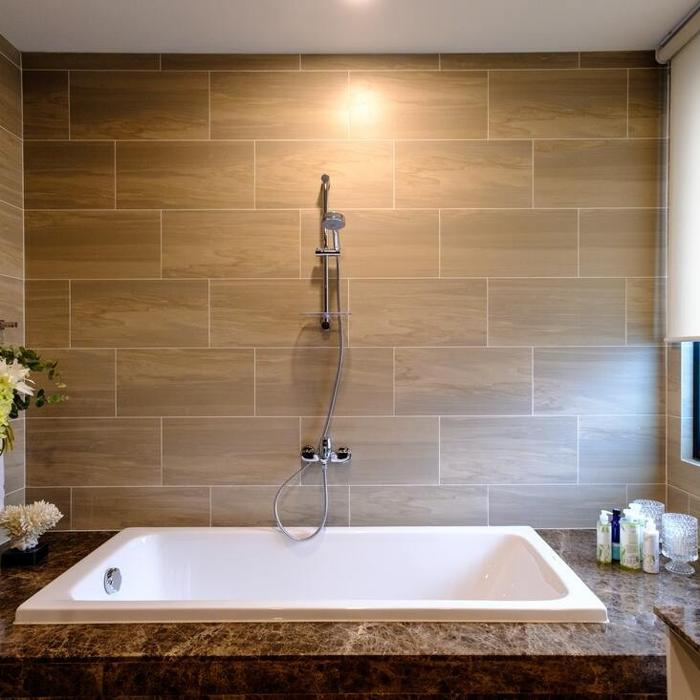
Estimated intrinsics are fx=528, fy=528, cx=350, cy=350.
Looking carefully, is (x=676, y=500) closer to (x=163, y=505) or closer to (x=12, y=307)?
(x=163, y=505)

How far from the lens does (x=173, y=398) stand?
213cm

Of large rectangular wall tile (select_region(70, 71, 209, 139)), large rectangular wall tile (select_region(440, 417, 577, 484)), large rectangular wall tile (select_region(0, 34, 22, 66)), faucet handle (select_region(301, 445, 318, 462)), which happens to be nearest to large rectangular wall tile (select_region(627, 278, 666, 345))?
large rectangular wall tile (select_region(440, 417, 577, 484))

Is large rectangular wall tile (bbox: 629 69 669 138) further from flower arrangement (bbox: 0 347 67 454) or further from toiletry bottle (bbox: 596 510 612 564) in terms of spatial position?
flower arrangement (bbox: 0 347 67 454)

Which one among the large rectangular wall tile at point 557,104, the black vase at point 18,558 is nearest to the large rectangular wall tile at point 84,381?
the black vase at point 18,558

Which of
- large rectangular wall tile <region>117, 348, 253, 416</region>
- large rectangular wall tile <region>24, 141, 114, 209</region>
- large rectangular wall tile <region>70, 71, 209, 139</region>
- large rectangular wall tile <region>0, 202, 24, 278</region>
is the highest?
large rectangular wall tile <region>70, 71, 209, 139</region>

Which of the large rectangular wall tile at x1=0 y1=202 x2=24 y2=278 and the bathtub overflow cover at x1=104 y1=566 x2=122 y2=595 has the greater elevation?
the large rectangular wall tile at x1=0 y1=202 x2=24 y2=278

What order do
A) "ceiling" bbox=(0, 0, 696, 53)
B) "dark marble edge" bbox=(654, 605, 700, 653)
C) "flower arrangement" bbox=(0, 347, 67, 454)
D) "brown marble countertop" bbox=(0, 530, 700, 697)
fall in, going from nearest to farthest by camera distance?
"dark marble edge" bbox=(654, 605, 700, 653) < "brown marble countertop" bbox=(0, 530, 700, 697) < "flower arrangement" bbox=(0, 347, 67, 454) < "ceiling" bbox=(0, 0, 696, 53)

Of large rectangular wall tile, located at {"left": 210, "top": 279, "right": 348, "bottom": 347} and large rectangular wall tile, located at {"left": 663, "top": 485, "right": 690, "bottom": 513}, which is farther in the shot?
large rectangular wall tile, located at {"left": 210, "top": 279, "right": 348, "bottom": 347}

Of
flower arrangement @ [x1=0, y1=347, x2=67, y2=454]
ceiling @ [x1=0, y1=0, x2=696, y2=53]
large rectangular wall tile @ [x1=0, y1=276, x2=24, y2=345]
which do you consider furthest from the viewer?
large rectangular wall tile @ [x1=0, y1=276, x2=24, y2=345]

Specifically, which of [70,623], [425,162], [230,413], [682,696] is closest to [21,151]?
[230,413]

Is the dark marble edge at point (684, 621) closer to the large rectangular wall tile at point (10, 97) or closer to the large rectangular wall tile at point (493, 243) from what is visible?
the large rectangular wall tile at point (493, 243)

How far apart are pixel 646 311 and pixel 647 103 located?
0.84 m

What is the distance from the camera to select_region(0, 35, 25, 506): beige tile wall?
2014mm

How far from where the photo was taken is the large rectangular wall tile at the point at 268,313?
83.5 inches
